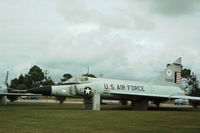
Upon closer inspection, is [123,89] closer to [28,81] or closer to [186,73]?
[186,73]

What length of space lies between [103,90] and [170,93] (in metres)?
8.03

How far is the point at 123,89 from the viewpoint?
22969 mm

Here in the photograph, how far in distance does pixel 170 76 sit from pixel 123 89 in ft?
22.9

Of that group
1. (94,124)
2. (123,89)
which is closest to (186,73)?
(123,89)

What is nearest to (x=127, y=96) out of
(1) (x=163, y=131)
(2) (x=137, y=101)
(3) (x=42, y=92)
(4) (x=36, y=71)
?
(2) (x=137, y=101)

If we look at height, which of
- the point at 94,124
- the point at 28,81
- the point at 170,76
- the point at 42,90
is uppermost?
the point at 28,81

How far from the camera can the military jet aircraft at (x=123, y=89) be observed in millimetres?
20562

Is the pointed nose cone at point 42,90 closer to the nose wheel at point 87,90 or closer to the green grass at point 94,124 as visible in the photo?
the nose wheel at point 87,90

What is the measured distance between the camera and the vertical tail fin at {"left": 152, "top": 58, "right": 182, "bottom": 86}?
27.0 m

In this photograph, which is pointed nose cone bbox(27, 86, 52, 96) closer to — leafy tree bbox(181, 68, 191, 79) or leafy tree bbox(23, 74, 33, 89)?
leafy tree bbox(181, 68, 191, 79)

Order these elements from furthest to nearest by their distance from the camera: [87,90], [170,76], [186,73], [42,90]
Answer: [186,73]
[170,76]
[87,90]
[42,90]

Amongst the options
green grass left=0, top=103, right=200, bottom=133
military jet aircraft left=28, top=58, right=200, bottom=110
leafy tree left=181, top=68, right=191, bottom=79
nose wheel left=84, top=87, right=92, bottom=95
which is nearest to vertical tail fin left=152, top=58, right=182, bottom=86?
military jet aircraft left=28, top=58, right=200, bottom=110

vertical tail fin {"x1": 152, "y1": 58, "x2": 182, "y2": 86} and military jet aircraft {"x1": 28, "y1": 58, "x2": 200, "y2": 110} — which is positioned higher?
vertical tail fin {"x1": 152, "y1": 58, "x2": 182, "y2": 86}

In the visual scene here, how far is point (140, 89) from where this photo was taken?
24109 mm
